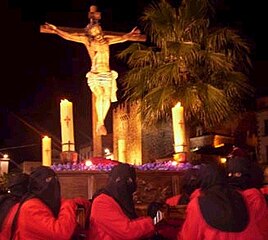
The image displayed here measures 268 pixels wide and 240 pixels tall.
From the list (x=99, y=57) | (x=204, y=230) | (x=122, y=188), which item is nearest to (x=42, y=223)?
(x=122, y=188)

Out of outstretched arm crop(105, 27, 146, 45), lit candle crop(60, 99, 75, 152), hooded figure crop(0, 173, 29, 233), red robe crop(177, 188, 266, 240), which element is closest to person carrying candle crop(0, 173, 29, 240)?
hooded figure crop(0, 173, 29, 233)

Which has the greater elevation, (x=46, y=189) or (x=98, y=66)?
(x=98, y=66)

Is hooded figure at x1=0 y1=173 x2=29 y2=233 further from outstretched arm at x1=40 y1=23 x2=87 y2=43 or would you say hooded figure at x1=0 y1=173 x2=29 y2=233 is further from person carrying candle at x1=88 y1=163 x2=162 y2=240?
outstretched arm at x1=40 y1=23 x2=87 y2=43

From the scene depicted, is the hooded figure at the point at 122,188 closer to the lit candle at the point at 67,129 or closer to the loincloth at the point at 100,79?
the lit candle at the point at 67,129

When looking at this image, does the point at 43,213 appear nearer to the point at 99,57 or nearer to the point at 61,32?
the point at 99,57

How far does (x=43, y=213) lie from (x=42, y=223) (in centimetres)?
9

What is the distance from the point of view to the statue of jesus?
413 inches

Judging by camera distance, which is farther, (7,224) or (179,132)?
(179,132)

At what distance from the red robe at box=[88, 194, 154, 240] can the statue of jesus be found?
5.80 meters

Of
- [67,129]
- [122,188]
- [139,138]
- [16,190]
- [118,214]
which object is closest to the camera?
[118,214]

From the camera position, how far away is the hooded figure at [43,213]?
4371 millimetres

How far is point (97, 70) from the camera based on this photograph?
10578mm

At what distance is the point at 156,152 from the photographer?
76.3 feet

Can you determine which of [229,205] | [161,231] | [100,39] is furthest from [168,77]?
[229,205]
